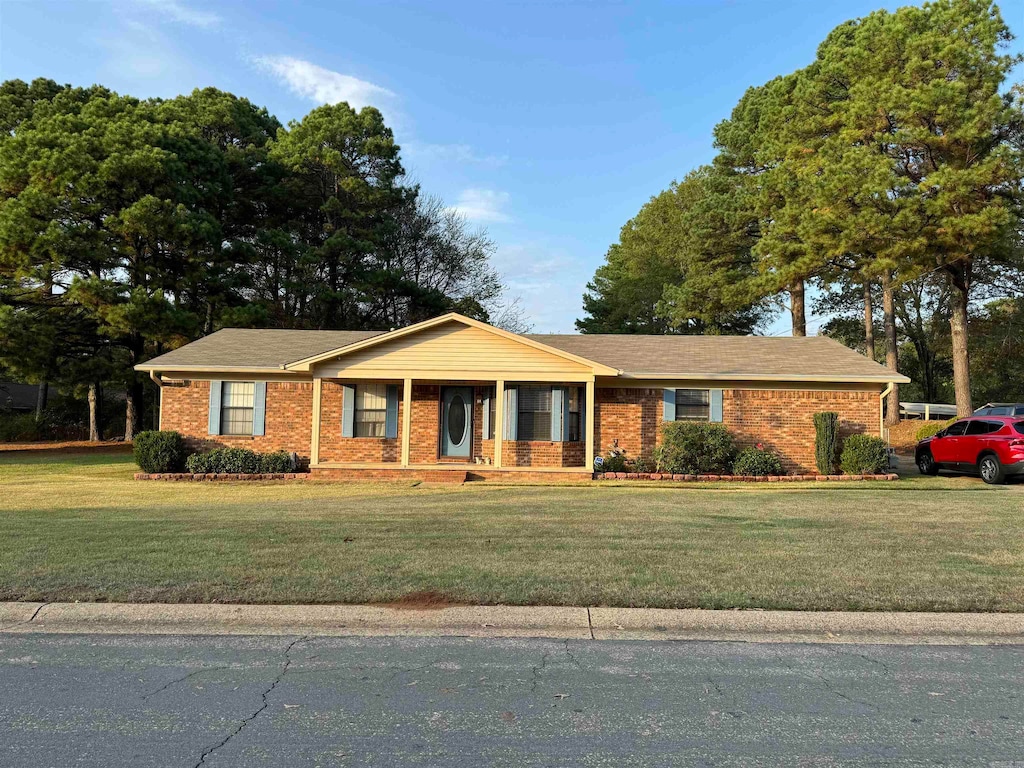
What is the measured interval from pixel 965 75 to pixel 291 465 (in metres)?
24.0

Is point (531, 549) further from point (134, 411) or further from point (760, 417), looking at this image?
point (134, 411)

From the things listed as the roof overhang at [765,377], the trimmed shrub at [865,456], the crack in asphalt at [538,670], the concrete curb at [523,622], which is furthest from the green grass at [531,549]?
the roof overhang at [765,377]

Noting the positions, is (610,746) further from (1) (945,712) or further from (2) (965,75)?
(2) (965,75)

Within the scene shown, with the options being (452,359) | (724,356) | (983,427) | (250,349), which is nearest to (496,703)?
(452,359)

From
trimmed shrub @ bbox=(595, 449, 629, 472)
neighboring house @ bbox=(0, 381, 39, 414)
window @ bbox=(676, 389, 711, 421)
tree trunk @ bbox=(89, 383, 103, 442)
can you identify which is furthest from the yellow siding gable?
neighboring house @ bbox=(0, 381, 39, 414)

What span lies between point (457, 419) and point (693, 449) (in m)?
6.00

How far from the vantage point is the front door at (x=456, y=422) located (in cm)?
1855

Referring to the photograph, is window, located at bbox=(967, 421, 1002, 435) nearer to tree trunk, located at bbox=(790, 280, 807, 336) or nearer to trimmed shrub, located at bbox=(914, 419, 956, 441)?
trimmed shrub, located at bbox=(914, 419, 956, 441)

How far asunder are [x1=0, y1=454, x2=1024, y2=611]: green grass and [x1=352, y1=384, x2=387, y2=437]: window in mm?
5233

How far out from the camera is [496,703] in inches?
160

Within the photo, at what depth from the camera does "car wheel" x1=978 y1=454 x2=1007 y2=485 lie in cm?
1587

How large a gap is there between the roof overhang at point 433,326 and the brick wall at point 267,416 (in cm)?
152

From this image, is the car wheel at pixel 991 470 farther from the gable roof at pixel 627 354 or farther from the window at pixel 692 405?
the window at pixel 692 405

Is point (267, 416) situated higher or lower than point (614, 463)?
higher
